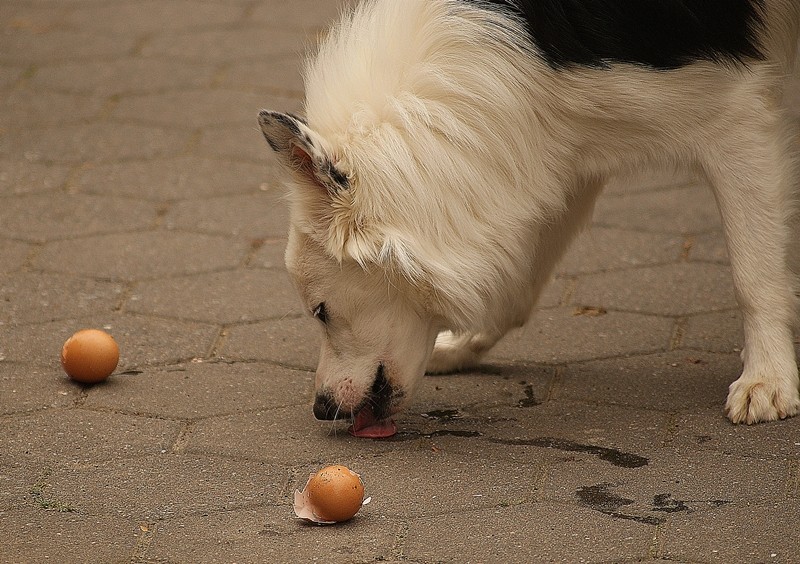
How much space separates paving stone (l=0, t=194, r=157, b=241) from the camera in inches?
184

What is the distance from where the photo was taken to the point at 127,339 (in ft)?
12.7

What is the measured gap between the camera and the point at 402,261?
296 centimetres

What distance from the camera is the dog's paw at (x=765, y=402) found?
125 inches

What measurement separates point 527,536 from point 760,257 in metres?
1.12

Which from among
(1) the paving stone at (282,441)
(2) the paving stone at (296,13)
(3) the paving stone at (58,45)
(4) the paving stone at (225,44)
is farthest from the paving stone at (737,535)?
(3) the paving stone at (58,45)

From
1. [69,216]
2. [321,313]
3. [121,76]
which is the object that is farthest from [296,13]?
[321,313]

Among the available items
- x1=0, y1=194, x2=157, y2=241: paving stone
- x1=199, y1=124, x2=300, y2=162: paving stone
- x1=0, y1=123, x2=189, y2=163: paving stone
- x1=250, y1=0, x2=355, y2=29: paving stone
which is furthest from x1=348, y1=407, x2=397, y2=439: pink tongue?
x1=250, y1=0, x2=355, y2=29: paving stone

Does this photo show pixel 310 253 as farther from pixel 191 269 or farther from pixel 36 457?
pixel 191 269

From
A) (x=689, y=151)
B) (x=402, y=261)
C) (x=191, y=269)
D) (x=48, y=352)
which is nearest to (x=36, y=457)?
(x=48, y=352)

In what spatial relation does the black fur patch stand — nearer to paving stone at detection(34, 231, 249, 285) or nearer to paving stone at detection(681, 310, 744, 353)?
paving stone at detection(681, 310, 744, 353)

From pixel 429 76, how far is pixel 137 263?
1794 millimetres

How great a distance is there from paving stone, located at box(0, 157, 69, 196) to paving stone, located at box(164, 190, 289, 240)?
645 mm

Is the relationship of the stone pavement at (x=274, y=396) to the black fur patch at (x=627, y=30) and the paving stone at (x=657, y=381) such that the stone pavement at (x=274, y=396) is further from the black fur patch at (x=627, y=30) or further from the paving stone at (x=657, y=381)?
the black fur patch at (x=627, y=30)

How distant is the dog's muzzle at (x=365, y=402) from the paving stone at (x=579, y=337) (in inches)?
26.5
